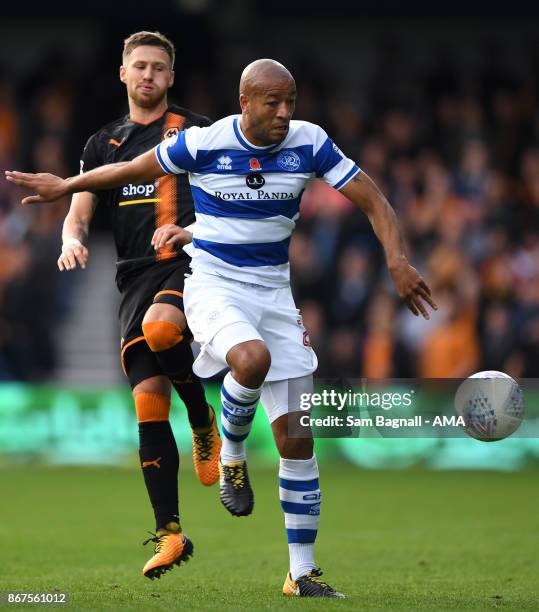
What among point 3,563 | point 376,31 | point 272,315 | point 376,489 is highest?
point 376,31

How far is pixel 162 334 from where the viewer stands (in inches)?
286

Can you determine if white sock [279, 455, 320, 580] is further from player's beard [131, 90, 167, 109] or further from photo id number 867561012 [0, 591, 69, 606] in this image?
player's beard [131, 90, 167, 109]

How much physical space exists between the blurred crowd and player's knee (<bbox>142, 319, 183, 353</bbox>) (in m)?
8.38

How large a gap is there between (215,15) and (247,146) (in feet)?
52.5

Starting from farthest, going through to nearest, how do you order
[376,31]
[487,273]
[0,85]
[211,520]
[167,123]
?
[376,31] < [0,85] < [487,273] < [211,520] < [167,123]

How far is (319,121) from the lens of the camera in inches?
758

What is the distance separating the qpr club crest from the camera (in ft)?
22.4

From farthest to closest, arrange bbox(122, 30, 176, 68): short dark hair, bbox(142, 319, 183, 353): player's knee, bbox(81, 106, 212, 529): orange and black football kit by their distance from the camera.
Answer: bbox(122, 30, 176, 68): short dark hair < bbox(81, 106, 212, 529): orange and black football kit < bbox(142, 319, 183, 353): player's knee

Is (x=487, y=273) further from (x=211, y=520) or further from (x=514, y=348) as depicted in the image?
(x=211, y=520)

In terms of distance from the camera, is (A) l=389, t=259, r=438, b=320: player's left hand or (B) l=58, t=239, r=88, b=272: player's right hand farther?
(B) l=58, t=239, r=88, b=272: player's right hand

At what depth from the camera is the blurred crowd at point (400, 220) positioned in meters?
15.8

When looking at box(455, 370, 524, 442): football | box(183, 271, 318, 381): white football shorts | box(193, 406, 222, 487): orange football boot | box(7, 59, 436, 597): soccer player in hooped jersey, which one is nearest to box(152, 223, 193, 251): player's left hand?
box(7, 59, 436, 597): soccer player in hooped jersey

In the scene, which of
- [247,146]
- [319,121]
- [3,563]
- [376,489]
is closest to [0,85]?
[319,121]

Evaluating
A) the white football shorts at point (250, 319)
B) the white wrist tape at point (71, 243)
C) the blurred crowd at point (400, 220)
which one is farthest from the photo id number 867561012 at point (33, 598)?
the blurred crowd at point (400, 220)
